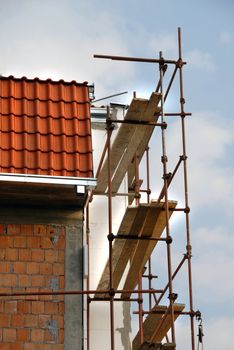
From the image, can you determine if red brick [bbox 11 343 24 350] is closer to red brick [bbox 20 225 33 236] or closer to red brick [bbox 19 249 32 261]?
red brick [bbox 19 249 32 261]

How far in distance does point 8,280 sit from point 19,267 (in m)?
0.24

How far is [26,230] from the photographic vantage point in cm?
1234

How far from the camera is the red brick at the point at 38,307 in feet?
39.0

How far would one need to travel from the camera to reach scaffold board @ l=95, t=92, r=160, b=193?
12562mm

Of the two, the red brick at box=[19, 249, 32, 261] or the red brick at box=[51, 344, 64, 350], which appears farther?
the red brick at box=[19, 249, 32, 261]

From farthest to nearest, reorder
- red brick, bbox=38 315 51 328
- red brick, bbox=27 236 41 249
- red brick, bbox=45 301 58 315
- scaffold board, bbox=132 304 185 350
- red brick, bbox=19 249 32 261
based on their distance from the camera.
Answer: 1. scaffold board, bbox=132 304 185 350
2. red brick, bbox=27 236 41 249
3. red brick, bbox=19 249 32 261
4. red brick, bbox=45 301 58 315
5. red brick, bbox=38 315 51 328

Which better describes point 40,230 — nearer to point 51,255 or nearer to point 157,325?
point 51,255

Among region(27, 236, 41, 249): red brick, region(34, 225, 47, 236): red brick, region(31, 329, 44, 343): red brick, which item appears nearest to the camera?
region(31, 329, 44, 343): red brick

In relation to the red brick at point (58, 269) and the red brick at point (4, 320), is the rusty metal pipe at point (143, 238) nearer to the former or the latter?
the red brick at point (58, 269)

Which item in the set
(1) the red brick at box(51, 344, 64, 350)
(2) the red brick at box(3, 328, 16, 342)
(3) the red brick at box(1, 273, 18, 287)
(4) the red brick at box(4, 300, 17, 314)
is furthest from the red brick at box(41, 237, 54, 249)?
(1) the red brick at box(51, 344, 64, 350)

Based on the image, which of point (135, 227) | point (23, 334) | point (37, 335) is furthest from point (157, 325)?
point (23, 334)

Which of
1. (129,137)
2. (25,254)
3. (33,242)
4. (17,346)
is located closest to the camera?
(17,346)

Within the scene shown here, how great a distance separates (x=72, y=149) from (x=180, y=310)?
3421mm

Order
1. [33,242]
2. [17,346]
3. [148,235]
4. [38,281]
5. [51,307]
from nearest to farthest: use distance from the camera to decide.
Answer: [17,346]
[51,307]
[38,281]
[33,242]
[148,235]
